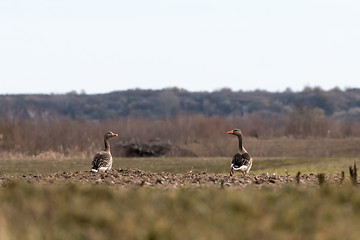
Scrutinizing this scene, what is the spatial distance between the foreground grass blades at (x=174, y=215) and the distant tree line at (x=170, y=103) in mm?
106177

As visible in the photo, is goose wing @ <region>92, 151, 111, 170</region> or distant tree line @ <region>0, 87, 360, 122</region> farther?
distant tree line @ <region>0, 87, 360, 122</region>

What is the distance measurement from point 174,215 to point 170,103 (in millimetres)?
120623

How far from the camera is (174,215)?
8.72 metres

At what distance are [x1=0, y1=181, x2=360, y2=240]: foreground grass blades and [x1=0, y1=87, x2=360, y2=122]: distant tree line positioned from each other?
10618 cm

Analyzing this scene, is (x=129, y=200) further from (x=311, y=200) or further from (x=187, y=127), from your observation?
(x=187, y=127)

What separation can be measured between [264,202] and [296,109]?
203ft

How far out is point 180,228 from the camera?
7.89 meters

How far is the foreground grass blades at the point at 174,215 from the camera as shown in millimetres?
7656

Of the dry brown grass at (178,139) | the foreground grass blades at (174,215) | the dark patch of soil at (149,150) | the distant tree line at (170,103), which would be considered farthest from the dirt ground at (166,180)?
the distant tree line at (170,103)

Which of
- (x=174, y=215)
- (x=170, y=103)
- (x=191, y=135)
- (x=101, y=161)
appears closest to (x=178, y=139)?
(x=191, y=135)

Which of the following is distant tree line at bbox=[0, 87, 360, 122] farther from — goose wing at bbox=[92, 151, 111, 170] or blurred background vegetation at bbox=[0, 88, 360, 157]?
goose wing at bbox=[92, 151, 111, 170]

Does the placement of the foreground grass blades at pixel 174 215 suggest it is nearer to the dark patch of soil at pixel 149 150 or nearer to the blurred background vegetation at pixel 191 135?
the blurred background vegetation at pixel 191 135

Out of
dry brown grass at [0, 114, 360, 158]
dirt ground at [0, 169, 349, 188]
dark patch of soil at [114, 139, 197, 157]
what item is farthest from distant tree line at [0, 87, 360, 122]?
dirt ground at [0, 169, 349, 188]

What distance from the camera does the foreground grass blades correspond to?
7656 mm
